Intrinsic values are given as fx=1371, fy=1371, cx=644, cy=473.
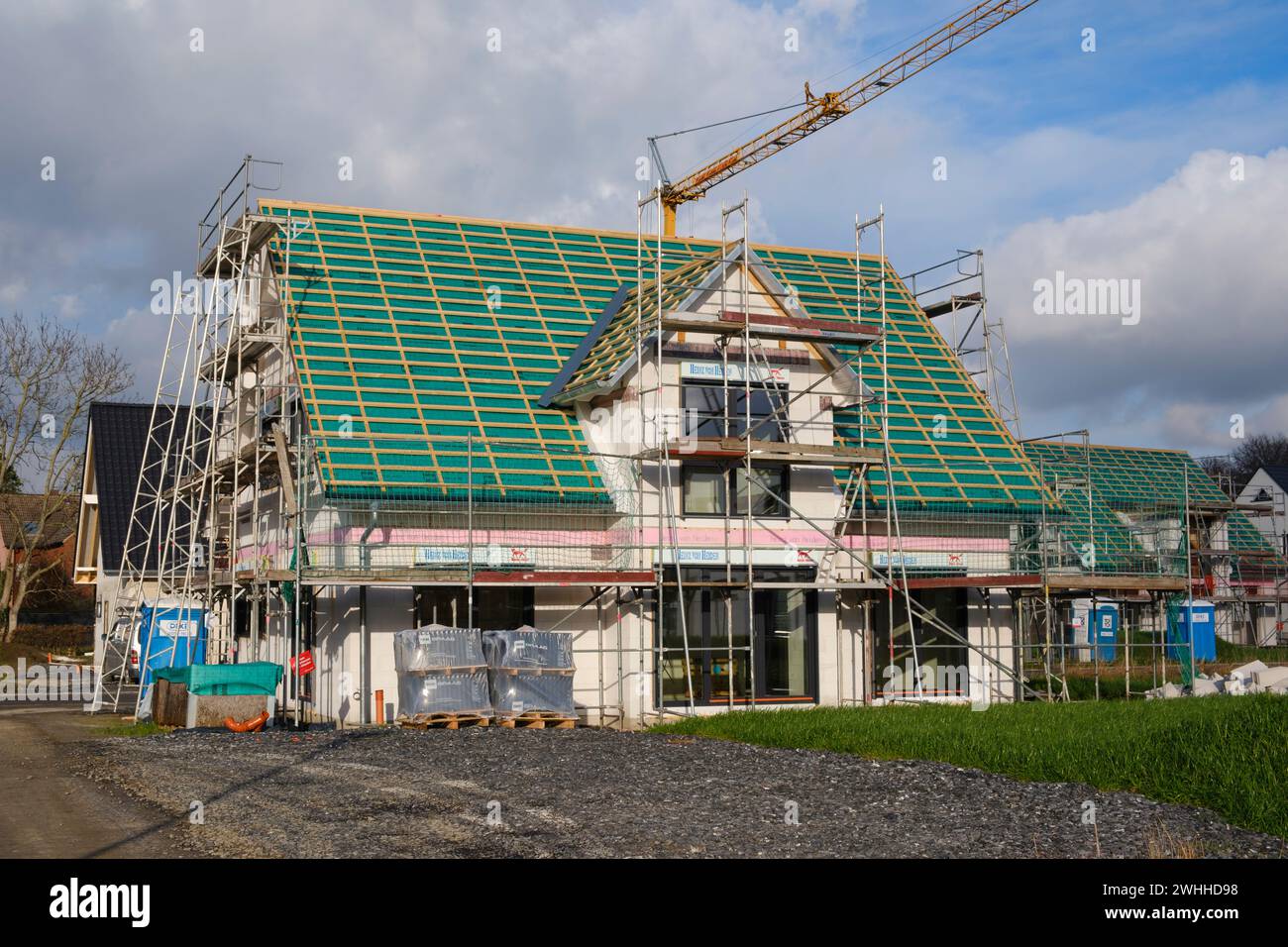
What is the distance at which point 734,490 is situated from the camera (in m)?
27.8

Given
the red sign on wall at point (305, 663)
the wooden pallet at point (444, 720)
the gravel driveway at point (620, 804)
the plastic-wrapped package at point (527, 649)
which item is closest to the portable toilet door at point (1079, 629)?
the plastic-wrapped package at point (527, 649)

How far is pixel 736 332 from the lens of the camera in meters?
27.0

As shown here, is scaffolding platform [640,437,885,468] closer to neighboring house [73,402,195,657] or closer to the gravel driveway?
the gravel driveway

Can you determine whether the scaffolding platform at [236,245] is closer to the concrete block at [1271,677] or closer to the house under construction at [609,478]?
the house under construction at [609,478]

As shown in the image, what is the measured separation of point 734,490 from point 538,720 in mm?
6676

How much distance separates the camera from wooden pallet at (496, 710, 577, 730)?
23.7 meters

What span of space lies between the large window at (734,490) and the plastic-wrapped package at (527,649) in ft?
14.0

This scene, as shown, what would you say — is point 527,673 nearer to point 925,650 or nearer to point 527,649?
point 527,649

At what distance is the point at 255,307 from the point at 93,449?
24.6m

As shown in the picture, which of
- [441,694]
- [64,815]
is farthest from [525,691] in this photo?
[64,815]

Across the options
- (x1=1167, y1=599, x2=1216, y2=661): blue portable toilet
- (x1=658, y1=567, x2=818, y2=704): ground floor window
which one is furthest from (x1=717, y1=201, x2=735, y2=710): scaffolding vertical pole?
(x1=1167, y1=599, x2=1216, y2=661): blue portable toilet

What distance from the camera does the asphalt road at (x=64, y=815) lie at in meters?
12.7

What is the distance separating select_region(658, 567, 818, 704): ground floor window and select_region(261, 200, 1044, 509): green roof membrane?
281 cm
